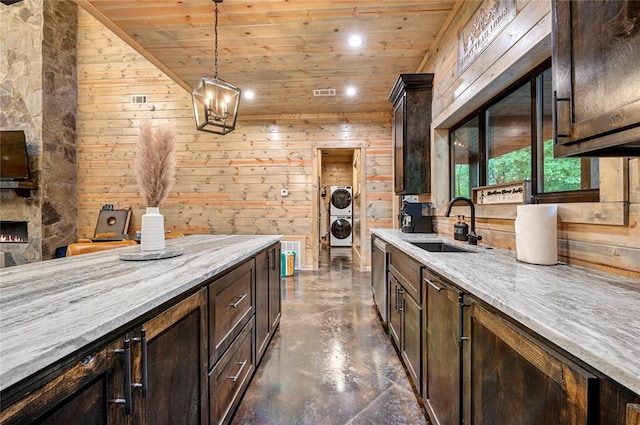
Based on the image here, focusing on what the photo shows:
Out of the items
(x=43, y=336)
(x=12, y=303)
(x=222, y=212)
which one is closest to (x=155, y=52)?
(x=222, y=212)

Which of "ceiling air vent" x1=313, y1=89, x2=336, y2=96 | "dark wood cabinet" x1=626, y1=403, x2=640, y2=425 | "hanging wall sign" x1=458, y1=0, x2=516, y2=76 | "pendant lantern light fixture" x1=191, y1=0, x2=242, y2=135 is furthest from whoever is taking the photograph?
"ceiling air vent" x1=313, y1=89, x2=336, y2=96

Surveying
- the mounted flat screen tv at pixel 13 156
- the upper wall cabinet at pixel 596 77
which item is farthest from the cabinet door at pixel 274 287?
the mounted flat screen tv at pixel 13 156

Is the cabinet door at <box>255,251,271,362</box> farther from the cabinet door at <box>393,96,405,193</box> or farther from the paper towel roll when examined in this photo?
the cabinet door at <box>393,96,405,193</box>

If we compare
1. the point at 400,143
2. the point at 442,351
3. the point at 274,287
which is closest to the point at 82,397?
the point at 442,351

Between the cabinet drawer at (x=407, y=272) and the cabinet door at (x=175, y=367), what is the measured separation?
1136 millimetres

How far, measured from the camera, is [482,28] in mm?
2086

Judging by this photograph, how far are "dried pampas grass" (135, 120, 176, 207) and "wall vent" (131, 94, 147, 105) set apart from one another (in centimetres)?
464

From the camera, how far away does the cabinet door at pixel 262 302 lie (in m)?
2.01

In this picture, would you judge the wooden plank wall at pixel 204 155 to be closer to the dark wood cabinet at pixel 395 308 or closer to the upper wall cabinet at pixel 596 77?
the dark wood cabinet at pixel 395 308

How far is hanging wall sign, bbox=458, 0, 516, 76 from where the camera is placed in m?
1.80

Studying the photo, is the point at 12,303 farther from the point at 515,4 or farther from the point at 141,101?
the point at 141,101

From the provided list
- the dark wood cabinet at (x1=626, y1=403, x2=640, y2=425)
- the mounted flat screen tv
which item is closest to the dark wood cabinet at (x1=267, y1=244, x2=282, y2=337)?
the dark wood cabinet at (x1=626, y1=403, x2=640, y2=425)

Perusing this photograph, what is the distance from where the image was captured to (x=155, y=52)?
128 inches

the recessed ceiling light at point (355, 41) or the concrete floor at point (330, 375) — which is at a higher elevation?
the recessed ceiling light at point (355, 41)
